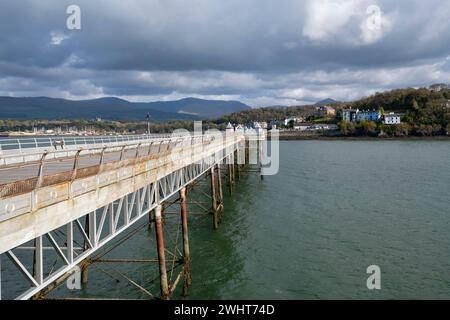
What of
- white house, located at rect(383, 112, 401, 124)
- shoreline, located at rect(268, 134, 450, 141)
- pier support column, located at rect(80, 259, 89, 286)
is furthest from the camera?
white house, located at rect(383, 112, 401, 124)

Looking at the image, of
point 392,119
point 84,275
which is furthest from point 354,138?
point 84,275

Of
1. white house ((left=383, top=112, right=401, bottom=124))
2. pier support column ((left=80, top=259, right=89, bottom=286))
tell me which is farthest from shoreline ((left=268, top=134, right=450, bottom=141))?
pier support column ((left=80, top=259, right=89, bottom=286))

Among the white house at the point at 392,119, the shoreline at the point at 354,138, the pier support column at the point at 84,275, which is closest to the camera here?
the pier support column at the point at 84,275

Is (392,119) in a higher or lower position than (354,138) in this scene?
higher

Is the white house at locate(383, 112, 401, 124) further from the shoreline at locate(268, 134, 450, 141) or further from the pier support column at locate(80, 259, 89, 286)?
the pier support column at locate(80, 259, 89, 286)

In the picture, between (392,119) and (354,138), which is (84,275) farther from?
(392,119)

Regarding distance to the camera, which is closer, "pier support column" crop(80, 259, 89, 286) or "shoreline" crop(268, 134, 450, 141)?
"pier support column" crop(80, 259, 89, 286)

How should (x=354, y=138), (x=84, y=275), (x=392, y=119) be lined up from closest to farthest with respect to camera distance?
Answer: (x=84, y=275), (x=354, y=138), (x=392, y=119)

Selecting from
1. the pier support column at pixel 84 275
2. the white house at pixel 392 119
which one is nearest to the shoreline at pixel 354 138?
the white house at pixel 392 119

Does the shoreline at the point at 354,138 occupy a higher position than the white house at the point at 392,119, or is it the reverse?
the white house at the point at 392,119

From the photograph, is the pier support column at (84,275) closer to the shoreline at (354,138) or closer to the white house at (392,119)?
the shoreline at (354,138)

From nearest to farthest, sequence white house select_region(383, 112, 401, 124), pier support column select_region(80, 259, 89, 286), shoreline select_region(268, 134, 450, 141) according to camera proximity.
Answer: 1. pier support column select_region(80, 259, 89, 286)
2. shoreline select_region(268, 134, 450, 141)
3. white house select_region(383, 112, 401, 124)

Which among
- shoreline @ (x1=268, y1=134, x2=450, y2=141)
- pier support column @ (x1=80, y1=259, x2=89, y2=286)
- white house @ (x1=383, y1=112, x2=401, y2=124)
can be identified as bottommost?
pier support column @ (x1=80, y1=259, x2=89, y2=286)
